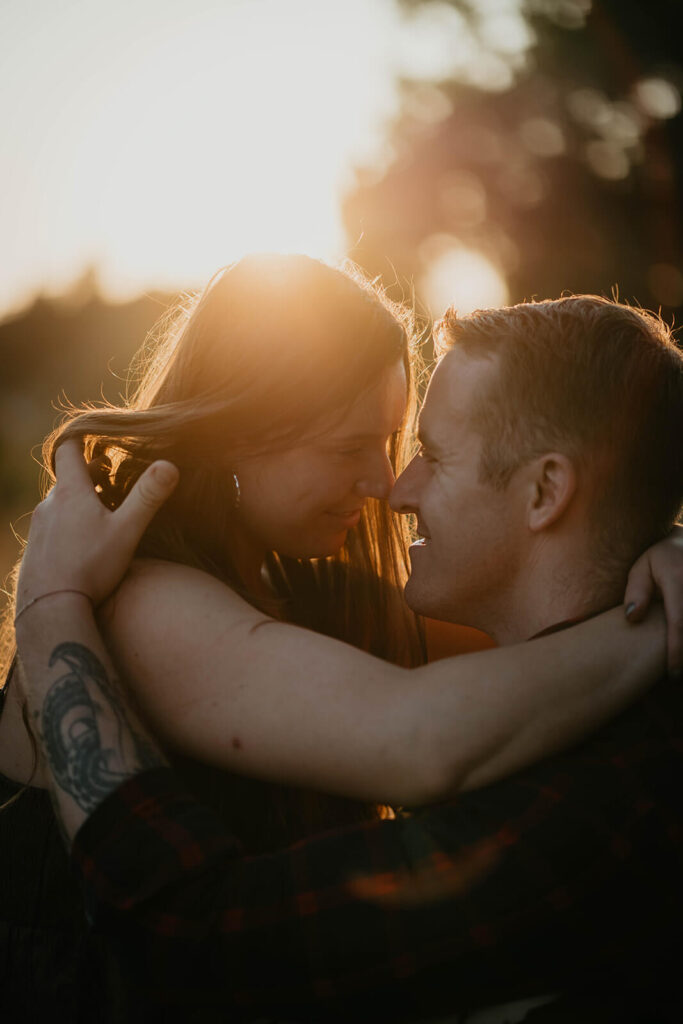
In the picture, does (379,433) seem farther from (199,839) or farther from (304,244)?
(199,839)

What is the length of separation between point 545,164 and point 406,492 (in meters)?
15.2

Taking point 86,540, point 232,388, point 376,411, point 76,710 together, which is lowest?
point 76,710

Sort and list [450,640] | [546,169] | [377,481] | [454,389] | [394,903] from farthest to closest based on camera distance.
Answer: [546,169], [450,640], [377,481], [454,389], [394,903]

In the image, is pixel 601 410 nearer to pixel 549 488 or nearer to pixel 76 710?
pixel 549 488

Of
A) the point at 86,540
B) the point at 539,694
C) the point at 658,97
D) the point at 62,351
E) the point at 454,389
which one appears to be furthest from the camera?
the point at 62,351

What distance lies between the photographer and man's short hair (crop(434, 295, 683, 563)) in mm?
2529

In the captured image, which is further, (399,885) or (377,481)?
(377,481)

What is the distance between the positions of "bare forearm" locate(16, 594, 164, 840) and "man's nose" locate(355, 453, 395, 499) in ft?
3.61

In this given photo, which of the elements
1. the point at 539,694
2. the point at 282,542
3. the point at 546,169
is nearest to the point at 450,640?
the point at 282,542

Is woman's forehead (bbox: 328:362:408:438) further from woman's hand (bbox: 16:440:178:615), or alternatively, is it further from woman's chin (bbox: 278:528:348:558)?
woman's hand (bbox: 16:440:178:615)

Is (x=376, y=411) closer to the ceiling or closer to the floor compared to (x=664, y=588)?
closer to the ceiling

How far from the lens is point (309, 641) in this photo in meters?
2.13

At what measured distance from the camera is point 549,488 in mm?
2561

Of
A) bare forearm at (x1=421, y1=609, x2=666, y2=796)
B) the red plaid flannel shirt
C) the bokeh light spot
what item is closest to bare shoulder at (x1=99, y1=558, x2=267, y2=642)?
the red plaid flannel shirt
